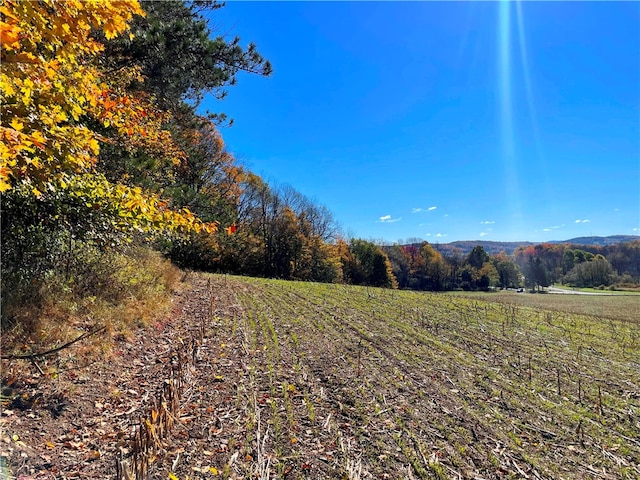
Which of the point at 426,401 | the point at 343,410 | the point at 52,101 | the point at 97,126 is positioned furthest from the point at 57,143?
the point at 426,401

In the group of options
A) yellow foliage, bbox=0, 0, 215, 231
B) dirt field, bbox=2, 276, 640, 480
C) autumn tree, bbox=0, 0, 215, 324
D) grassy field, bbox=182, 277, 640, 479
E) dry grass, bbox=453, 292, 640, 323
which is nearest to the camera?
yellow foliage, bbox=0, 0, 215, 231

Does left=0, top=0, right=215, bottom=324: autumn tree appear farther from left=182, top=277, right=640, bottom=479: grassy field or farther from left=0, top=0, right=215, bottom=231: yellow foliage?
left=182, top=277, right=640, bottom=479: grassy field

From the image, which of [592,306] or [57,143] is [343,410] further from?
[592,306]

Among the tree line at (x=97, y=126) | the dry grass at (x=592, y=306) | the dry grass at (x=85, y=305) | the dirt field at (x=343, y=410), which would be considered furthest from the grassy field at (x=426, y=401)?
the dry grass at (x=592, y=306)

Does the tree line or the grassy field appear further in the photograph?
the grassy field

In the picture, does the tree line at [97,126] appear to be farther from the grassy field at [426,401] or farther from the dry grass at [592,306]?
the dry grass at [592,306]

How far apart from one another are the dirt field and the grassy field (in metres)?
0.02

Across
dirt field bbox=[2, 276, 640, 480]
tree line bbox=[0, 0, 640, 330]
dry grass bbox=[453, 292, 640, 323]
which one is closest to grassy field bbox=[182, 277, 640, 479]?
dirt field bbox=[2, 276, 640, 480]

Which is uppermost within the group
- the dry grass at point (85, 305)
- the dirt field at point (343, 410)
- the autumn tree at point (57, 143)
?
the autumn tree at point (57, 143)

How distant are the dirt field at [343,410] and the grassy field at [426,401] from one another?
0.9 inches

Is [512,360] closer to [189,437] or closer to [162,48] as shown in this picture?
[189,437]

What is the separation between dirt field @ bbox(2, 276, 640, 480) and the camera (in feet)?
11.4

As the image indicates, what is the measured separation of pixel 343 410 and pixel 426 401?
143 cm

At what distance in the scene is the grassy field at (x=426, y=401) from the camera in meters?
3.68
